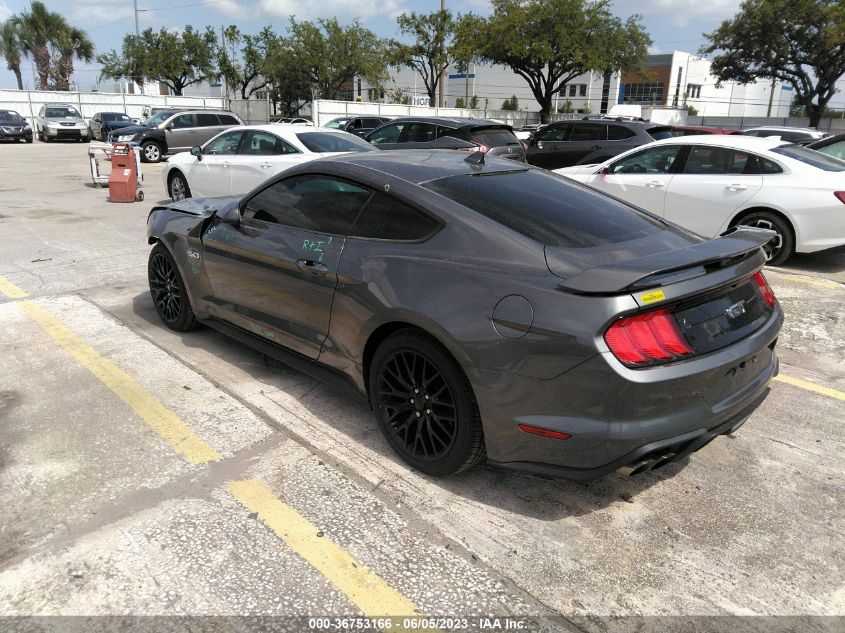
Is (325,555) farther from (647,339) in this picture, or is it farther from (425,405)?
(647,339)

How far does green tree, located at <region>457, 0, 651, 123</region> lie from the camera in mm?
37781

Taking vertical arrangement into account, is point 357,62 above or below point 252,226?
above

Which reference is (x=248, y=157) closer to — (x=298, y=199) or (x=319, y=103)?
(x=298, y=199)

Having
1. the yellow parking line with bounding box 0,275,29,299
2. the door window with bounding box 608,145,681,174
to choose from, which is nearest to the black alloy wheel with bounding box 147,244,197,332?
the yellow parking line with bounding box 0,275,29,299

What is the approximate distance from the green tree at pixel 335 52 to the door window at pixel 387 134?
38.1 metres

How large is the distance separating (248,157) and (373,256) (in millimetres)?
7585

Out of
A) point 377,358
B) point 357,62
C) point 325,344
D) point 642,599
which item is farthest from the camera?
point 357,62

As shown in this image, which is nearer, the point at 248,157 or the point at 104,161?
the point at 248,157

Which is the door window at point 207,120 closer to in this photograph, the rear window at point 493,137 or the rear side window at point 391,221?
the rear window at point 493,137

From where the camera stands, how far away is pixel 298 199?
395 centimetres

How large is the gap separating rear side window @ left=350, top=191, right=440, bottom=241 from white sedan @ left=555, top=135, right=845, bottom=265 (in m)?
5.42

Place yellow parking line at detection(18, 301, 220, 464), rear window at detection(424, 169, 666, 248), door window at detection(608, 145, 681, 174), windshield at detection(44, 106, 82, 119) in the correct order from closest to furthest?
rear window at detection(424, 169, 666, 248) → yellow parking line at detection(18, 301, 220, 464) → door window at detection(608, 145, 681, 174) → windshield at detection(44, 106, 82, 119)

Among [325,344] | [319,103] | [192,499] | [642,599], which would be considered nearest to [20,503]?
[192,499]

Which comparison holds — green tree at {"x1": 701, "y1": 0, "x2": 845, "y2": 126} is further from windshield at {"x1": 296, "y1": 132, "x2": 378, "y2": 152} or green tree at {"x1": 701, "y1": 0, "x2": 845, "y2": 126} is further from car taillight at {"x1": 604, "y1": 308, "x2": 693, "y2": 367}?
car taillight at {"x1": 604, "y1": 308, "x2": 693, "y2": 367}
